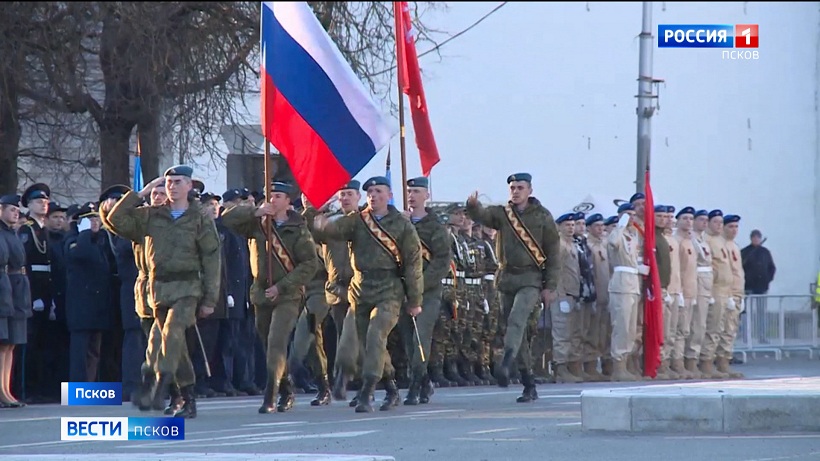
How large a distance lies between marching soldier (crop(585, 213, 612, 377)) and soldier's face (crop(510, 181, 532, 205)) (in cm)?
481

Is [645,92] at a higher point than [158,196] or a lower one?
higher

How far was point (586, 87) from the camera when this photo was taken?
111 ft

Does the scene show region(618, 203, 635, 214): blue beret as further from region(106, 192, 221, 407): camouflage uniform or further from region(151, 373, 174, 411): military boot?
region(151, 373, 174, 411): military boot

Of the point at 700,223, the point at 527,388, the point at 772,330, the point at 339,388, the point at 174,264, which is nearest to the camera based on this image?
the point at 174,264

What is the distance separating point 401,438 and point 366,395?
222cm

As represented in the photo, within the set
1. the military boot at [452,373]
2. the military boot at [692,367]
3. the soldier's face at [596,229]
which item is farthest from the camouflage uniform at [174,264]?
the military boot at [692,367]

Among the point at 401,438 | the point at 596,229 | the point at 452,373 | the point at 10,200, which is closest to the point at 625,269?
the point at 596,229

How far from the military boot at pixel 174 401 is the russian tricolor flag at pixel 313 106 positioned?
189 centimetres

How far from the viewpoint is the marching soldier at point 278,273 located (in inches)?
538

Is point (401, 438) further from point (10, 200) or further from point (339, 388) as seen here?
point (10, 200)

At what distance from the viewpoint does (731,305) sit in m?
21.4

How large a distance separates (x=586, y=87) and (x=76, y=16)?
17787mm

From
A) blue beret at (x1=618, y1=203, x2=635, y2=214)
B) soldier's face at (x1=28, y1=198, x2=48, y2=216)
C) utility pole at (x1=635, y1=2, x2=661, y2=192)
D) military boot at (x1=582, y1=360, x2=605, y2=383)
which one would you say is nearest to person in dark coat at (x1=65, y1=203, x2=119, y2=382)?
soldier's face at (x1=28, y1=198, x2=48, y2=216)

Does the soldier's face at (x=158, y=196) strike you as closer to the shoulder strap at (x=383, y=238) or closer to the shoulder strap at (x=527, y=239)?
the shoulder strap at (x=383, y=238)
